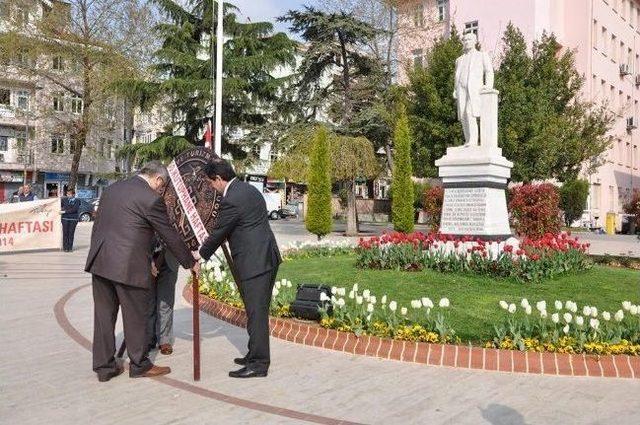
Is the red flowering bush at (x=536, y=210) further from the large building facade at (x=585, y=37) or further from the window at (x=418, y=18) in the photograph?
the window at (x=418, y=18)

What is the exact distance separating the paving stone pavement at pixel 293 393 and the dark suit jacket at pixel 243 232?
0.99 meters

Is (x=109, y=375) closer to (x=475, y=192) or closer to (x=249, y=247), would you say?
(x=249, y=247)

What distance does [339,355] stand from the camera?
6.22 metres

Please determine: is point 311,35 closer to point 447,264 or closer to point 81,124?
point 81,124

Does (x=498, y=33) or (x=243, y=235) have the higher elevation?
(x=498, y=33)

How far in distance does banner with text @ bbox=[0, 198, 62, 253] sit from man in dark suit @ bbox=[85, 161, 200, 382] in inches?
515

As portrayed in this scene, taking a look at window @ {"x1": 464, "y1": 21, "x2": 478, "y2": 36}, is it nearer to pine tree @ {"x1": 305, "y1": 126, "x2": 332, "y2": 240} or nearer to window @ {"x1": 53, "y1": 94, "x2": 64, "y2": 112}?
pine tree @ {"x1": 305, "y1": 126, "x2": 332, "y2": 240}

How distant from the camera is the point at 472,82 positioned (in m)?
12.3

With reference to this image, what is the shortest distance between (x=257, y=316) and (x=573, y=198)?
117 ft

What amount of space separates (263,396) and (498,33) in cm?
4019

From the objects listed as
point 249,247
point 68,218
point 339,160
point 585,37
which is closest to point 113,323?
point 249,247

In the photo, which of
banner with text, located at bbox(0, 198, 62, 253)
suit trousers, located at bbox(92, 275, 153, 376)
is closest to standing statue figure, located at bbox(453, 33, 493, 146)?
suit trousers, located at bbox(92, 275, 153, 376)

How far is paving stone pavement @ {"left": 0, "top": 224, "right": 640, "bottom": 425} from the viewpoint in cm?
443

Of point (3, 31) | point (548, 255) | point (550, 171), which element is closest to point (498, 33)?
point (550, 171)
